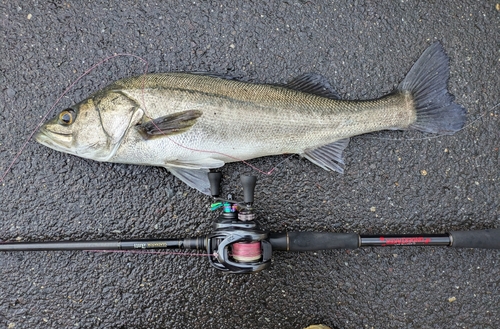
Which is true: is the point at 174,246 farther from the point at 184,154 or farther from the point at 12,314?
the point at 12,314

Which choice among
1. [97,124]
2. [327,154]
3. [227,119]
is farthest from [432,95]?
[97,124]

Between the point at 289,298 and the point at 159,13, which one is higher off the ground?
the point at 159,13

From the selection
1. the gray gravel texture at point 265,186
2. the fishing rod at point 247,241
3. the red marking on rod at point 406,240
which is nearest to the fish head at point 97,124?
the gray gravel texture at point 265,186

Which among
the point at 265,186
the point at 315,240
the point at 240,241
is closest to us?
the point at 240,241

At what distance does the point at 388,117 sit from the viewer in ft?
7.52

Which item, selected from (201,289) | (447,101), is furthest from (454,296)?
(201,289)

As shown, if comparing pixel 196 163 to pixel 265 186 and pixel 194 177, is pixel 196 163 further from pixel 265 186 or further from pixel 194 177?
pixel 265 186

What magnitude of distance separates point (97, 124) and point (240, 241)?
3.63 feet

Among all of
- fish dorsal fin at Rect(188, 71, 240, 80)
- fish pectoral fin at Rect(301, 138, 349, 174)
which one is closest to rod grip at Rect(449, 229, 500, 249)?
fish pectoral fin at Rect(301, 138, 349, 174)

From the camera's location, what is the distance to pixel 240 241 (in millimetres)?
2023

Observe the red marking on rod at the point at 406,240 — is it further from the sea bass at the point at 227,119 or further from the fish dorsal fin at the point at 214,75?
the fish dorsal fin at the point at 214,75

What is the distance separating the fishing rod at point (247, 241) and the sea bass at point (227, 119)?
269 millimetres

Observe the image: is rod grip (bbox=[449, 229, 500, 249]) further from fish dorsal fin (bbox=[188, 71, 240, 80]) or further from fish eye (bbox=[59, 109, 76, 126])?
fish eye (bbox=[59, 109, 76, 126])

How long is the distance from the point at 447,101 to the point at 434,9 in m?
0.73
